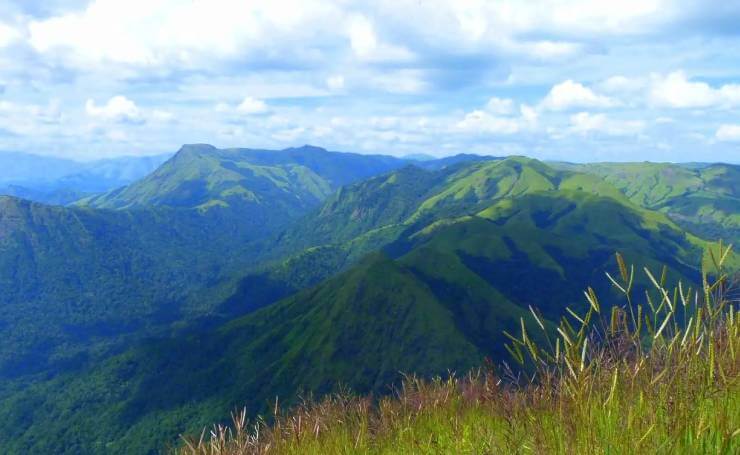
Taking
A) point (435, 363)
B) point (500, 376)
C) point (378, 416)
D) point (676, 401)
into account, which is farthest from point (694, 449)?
point (435, 363)

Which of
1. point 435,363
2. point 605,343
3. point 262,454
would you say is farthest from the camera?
point 435,363

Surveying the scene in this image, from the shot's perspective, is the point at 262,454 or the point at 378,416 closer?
the point at 262,454

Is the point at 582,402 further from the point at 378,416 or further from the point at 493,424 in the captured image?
the point at 378,416

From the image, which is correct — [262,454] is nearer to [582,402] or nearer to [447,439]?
[447,439]

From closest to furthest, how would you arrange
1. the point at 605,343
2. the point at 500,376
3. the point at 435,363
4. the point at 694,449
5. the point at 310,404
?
the point at 694,449
the point at 605,343
the point at 500,376
the point at 310,404
the point at 435,363

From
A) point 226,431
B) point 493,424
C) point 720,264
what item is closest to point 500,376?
point 493,424

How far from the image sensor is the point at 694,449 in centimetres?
425

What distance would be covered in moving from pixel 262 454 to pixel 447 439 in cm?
239

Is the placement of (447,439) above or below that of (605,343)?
below

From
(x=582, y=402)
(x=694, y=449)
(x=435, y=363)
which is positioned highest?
(x=582, y=402)

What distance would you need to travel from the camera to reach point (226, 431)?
7238 mm

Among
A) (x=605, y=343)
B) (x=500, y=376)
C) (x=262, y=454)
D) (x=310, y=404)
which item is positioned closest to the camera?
(x=605, y=343)

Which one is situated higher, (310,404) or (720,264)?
(720,264)

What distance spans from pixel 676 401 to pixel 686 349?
0.49 meters
